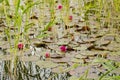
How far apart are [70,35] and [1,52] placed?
0.61 meters

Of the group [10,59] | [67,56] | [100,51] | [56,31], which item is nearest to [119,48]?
[100,51]

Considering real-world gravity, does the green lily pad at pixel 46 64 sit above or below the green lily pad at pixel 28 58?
below

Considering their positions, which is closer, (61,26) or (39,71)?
(39,71)

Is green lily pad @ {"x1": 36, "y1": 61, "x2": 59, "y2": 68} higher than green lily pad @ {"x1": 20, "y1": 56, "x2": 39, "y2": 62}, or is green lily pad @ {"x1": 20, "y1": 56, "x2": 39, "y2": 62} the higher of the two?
green lily pad @ {"x1": 20, "y1": 56, "x2": 39, "y2": 62}

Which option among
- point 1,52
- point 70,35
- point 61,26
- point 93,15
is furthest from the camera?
point 93,15

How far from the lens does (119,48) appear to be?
6.37ft

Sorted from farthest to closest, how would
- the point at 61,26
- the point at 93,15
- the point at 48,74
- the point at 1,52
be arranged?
the point at 93,15, the point at 61,26, the point at 1,52, the point at 48,74

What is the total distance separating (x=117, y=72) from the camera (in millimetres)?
1574

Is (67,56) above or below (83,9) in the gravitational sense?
below

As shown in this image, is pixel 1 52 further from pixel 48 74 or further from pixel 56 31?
pixel 56 31

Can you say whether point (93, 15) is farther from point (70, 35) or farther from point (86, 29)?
point (70, 35)

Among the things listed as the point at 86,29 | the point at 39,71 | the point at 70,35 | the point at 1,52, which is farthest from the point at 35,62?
the point at 86,29

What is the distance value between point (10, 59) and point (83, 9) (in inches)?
57.7

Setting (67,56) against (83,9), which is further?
(83,9)
